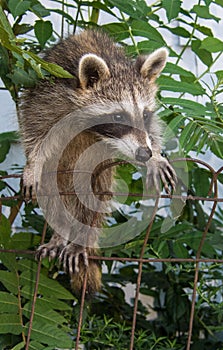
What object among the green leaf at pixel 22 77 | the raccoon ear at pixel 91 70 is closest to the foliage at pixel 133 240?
the green leaf at pixel 22 77

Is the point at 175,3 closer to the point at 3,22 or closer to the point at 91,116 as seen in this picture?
the point at 91,116

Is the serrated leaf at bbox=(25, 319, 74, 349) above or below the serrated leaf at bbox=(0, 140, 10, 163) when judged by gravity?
below

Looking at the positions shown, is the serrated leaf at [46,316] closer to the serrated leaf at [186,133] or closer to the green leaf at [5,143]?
the serrated leaf at [186,133]

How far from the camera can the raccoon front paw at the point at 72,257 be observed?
1583 mm

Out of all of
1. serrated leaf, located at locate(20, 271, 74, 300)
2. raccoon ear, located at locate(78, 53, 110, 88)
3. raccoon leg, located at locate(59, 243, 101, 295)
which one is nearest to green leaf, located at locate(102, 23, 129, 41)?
raccoon ear, located at locate(78, 53, 110, 88)

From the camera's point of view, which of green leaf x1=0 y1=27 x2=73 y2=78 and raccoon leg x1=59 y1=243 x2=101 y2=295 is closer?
green leaf x1=0 y1=27 x2=73 y2=78

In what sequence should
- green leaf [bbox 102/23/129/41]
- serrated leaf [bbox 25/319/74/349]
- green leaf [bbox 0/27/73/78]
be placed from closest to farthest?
green leaf [bbox 0/27/73/78] → serrated leaf [bbox 25/319/74/349] → green leaf [bbox 102/23/129/41]

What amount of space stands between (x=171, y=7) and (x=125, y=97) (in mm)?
276

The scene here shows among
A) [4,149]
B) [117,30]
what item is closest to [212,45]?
[117,30]

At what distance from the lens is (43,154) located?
184 cm

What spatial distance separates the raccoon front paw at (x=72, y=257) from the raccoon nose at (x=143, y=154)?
0.27 meters

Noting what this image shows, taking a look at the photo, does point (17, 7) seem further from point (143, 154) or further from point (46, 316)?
point (46, 316)

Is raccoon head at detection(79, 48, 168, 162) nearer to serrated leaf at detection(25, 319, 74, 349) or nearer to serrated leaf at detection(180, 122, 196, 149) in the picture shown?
serrated leaf at detection(180, 122, 196, 149)

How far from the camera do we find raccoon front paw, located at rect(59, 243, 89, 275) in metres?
1.58
